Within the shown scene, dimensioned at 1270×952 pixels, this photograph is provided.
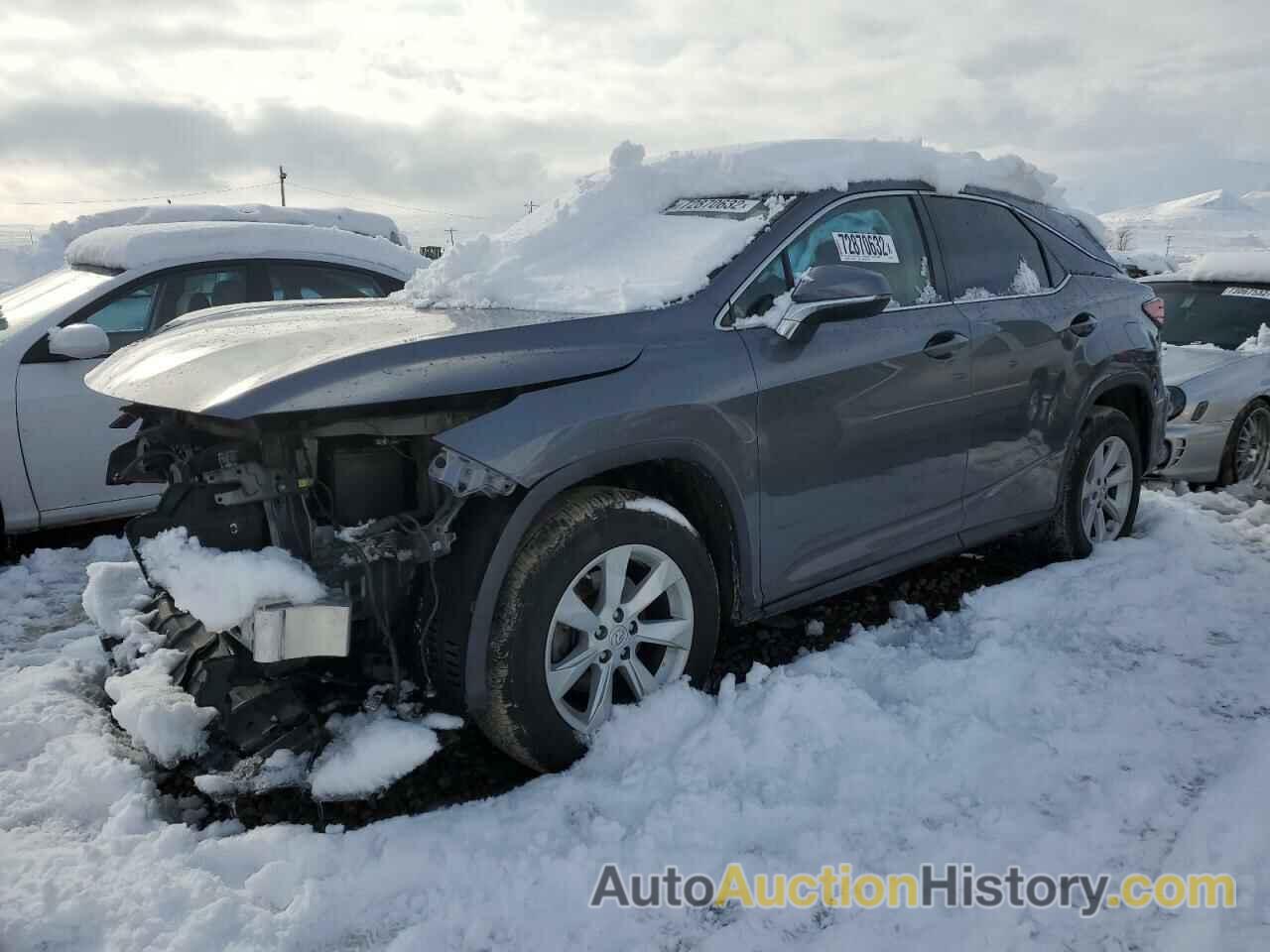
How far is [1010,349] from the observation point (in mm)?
4148

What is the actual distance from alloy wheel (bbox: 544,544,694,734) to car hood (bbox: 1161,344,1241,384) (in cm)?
509

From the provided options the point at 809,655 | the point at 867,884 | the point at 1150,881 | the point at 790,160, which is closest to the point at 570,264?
the point at 790,160

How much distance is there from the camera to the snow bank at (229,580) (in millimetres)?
2555

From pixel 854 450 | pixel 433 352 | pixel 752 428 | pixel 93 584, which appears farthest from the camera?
pixel 93 584

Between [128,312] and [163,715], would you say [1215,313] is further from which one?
[163,715]

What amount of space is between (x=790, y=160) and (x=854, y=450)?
1.17m

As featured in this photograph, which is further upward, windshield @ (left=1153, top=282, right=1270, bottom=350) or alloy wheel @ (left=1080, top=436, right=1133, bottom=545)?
windshield @ (left=1153, top=282, right=1270, bottom=350)

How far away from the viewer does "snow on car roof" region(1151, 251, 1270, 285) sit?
24.9 feet

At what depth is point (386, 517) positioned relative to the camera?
9.29 ft

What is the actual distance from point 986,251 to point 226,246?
409cm

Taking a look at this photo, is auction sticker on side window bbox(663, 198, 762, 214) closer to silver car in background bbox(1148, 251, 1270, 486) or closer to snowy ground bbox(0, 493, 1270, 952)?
snowy ground bbox(0, 493, 1270, 952)

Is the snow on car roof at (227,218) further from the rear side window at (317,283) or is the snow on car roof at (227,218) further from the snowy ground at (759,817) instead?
the snowy ground at (759,817)

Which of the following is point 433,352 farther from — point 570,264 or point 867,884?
point 867,884

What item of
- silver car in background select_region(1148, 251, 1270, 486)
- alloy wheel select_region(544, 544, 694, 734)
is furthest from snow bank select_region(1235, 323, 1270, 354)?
alloy wheel select_region(544, 544, 694, 734)
